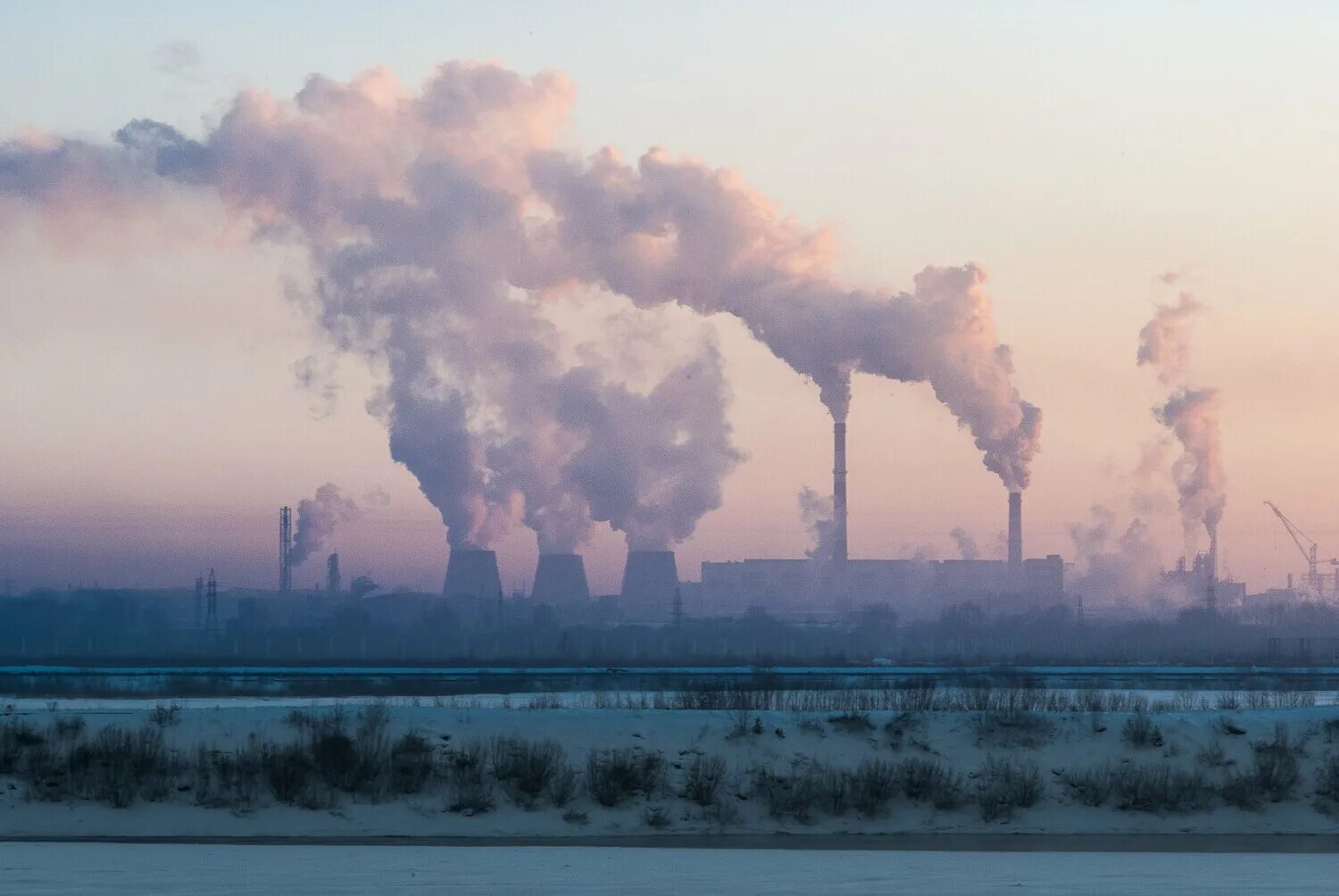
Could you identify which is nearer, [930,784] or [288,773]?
[930,784]

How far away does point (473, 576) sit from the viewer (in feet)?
503

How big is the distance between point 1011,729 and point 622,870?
14.4m

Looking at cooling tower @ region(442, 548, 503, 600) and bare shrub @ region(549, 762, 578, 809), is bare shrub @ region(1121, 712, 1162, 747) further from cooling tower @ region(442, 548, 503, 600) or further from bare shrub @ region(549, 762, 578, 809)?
cooling tower @ region(442, 548, 503, 600)

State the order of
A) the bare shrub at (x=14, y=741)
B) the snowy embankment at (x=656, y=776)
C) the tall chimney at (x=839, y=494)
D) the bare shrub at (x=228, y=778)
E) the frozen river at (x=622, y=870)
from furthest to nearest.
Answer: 1. the tall chimney at (x=839, y=494)
2. the bare shrub at (x=14, y=741)
3. the bare shrub at (x=228, y=778)
4. the snowy embankment at (x=656, y=776)
5. the frozen river at (x=622, y=870)

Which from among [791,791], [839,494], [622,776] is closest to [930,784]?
[791,791]

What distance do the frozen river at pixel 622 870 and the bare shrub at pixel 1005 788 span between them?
412cm

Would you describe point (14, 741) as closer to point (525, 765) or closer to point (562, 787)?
point (525, 765)

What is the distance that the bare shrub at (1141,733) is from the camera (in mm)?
37250

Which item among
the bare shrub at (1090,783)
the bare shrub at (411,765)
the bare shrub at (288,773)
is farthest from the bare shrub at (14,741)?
the bare shrub at (1090,783)

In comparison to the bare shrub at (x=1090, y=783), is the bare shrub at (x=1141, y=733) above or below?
above

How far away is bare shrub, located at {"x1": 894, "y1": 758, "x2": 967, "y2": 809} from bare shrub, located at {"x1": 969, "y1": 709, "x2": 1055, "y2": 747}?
2.34 meters

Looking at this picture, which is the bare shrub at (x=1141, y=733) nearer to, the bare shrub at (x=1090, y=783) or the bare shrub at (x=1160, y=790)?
the bare shrub at (x=1090, y=783)

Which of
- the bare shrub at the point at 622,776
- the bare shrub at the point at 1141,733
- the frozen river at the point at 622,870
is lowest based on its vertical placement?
the frozen river at the point at 622,870

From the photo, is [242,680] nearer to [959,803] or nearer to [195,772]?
[195,772]
